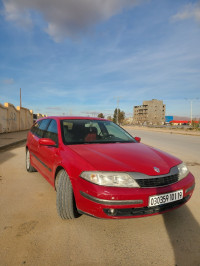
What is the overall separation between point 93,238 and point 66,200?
1.71 ft

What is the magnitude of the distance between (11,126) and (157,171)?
1825 centimetres

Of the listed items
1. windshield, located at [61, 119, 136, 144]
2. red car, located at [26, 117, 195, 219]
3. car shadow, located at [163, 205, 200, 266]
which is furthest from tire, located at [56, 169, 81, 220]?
car shadow, located at [163, 205, 200, 266]

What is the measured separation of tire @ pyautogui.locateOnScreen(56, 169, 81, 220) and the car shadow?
1167 mm

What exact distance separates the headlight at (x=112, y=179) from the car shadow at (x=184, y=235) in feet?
2.50

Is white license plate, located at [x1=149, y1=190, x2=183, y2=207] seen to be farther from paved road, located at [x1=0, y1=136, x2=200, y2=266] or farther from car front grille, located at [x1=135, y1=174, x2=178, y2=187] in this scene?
paved road, located at [x1=0, y1=136, x2=200, y2=266]

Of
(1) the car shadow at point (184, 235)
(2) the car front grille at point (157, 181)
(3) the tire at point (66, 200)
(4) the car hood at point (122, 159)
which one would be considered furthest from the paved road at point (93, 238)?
(4) the car hood at point (122, 159)

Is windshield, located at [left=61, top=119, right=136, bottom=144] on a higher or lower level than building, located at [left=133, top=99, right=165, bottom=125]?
lower

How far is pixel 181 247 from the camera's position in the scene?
6.24 ft

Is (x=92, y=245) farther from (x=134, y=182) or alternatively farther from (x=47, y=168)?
(x=47, y=168)

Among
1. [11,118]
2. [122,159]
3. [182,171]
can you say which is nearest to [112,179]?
[122,159]

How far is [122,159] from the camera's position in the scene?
7.26ft

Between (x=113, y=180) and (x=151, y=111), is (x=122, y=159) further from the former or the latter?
(x=151, y=111)

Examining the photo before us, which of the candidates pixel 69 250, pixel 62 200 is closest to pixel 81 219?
pixel 62 200

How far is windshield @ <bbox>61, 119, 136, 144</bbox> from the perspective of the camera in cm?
291
